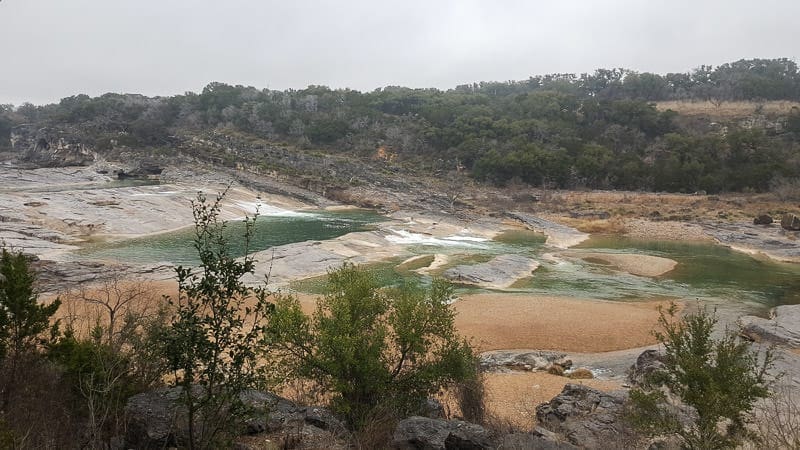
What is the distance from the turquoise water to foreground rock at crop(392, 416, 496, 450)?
69.2 ft

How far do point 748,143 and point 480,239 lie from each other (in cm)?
5178

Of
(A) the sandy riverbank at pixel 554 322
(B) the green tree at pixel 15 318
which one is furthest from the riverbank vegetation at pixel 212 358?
(A) the sandy riverbank at pixel 554 322

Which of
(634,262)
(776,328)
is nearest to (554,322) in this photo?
(776,328)

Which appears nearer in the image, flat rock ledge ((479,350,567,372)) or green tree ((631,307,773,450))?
green tree ((631,307,773,450))

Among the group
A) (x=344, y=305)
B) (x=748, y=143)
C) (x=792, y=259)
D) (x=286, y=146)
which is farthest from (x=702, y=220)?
(x=286, y=146)

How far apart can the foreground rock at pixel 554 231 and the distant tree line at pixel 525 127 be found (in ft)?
61.4

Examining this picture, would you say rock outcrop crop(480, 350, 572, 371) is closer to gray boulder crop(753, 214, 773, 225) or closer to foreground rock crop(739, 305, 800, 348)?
foreground rock crop(739, 305, 800, 348)

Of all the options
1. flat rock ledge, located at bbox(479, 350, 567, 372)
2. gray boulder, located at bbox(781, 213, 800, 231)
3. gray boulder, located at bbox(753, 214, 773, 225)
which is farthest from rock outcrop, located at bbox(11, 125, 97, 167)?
gray boulder, located at bbox(781, 213, 800, 231)

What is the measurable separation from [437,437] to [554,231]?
159 feet

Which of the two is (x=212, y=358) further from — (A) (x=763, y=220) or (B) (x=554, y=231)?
(A) (x=763, y=220)

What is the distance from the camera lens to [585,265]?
38.7 m

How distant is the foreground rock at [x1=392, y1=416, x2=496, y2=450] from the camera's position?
986cm

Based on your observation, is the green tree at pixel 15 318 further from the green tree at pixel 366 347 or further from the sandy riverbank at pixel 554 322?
the sandy riverbank at pixel 554 322

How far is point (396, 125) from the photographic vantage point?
103062 mm
